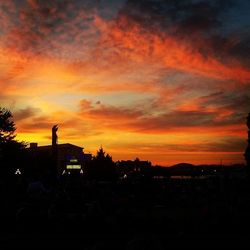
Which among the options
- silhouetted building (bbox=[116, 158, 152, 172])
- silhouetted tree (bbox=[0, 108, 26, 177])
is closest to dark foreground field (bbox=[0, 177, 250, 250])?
silhouetted building (bbox=[116, 158, 152, 172])

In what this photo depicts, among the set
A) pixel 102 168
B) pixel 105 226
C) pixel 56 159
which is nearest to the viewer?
pixel 105 226

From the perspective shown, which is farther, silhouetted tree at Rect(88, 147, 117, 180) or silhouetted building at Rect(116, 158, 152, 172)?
silhouetted tree at Rect(88, 147, 117, 180)

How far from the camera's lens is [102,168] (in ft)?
317

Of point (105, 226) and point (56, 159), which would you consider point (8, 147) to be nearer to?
point (56, 159)

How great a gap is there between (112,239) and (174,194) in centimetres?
1832

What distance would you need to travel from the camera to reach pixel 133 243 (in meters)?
8.11

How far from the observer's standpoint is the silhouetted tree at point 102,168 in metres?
92.4

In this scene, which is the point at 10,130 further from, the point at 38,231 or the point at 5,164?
the point at 38,231

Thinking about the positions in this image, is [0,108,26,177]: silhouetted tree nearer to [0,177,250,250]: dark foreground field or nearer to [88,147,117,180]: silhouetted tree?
[88,147,117,180]: silhouetted tree

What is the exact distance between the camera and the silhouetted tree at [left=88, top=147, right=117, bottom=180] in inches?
3638

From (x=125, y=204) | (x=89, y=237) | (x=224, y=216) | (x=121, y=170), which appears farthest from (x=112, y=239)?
(x=121, y=170)

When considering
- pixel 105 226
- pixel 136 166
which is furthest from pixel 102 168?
pixel 105 226

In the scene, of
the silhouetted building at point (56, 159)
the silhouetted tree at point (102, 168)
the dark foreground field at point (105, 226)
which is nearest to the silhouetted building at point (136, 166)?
the silhouetted tree at point (102, 168)

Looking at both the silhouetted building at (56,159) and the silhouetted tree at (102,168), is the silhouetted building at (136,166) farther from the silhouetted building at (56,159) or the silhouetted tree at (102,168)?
the silhouetted building at (56,159)
